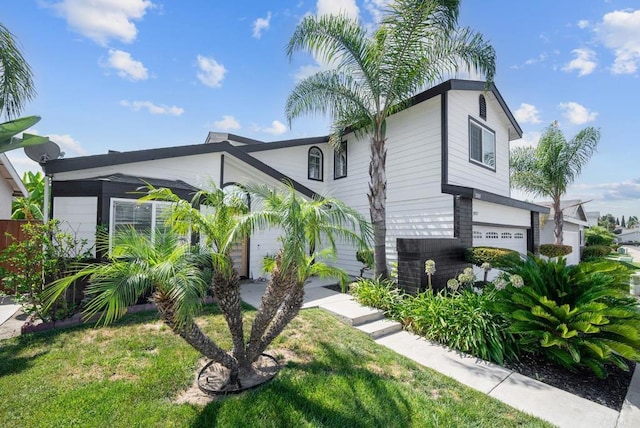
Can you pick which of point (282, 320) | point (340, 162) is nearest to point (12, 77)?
point (282, 320)

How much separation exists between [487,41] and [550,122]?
9.12m

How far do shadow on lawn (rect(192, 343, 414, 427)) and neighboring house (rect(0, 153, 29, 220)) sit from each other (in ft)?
38.9

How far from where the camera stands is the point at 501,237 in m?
10.7

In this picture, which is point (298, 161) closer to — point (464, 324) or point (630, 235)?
point (464, 324)

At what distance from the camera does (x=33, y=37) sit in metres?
5.70

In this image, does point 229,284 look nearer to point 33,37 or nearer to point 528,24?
point 33,37

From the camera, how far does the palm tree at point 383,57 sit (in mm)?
7016

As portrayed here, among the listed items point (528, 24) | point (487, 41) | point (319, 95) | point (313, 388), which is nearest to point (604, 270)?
point (313, 388)

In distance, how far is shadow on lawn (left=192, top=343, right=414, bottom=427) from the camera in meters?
2.93

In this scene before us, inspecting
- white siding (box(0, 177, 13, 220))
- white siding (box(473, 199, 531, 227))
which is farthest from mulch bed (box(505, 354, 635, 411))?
white siding (box(0, 177, 13, 220))

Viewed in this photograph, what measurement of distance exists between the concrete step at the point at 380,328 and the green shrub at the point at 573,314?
6.21ft

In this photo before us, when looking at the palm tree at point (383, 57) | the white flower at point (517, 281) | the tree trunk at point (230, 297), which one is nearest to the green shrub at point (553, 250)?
the palm tree at point (383, 57)

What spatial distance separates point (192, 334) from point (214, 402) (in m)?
0.78

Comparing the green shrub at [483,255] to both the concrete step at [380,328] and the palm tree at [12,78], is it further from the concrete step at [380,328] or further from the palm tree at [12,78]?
the palm tree at [12,78]
